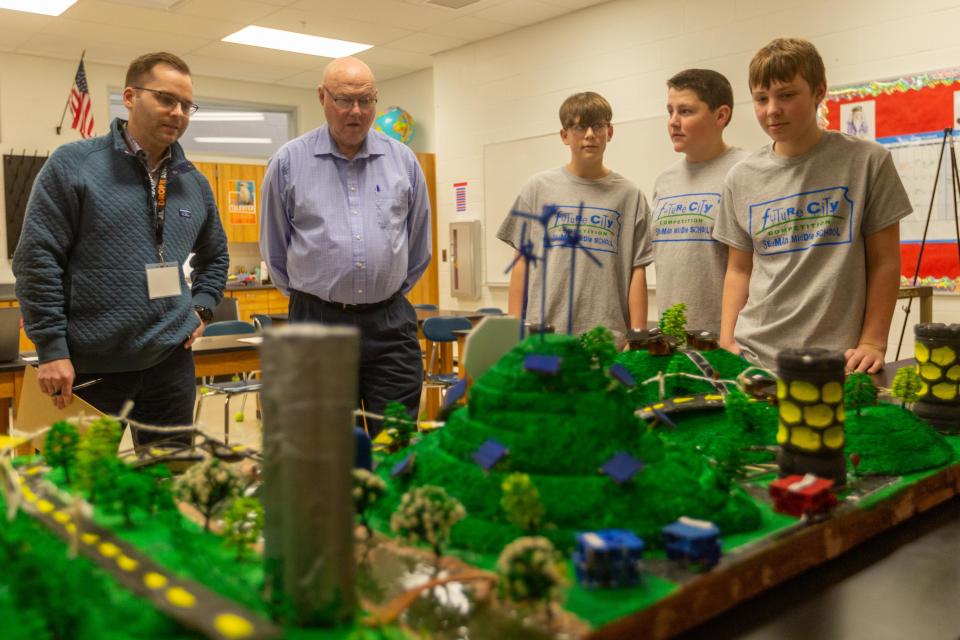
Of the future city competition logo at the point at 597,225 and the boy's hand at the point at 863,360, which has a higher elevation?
the future city competition logo at the point at 597,225

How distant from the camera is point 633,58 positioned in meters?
6.07

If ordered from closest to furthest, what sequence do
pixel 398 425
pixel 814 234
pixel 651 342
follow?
pixel 398 425 < pixel 651 342 < pixel 814 234

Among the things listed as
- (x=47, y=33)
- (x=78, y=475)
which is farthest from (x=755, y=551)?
(x=47, y=33)

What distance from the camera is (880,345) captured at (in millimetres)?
1804

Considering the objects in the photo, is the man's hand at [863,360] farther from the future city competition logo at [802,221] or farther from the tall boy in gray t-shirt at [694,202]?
the tall boy in gray t-shirt at [694,202]

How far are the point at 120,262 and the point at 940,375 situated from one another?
1.97 m

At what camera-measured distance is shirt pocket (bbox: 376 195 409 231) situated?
241cm

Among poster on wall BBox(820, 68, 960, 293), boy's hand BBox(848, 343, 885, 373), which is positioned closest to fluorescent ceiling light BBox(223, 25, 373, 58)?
poster on wall BBox(820, 68, 960, 293)

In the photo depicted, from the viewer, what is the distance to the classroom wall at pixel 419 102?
856 centimetres

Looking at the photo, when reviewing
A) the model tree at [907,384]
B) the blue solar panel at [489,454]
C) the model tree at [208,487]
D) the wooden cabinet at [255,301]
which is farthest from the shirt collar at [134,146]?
the wooden cabinet at [255,301]

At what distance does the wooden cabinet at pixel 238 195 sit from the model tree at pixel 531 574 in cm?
802

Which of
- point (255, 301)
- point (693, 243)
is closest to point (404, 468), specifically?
point (693, 243)

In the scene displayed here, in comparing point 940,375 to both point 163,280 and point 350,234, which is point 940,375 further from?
point 163,280

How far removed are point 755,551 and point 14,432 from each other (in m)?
1.16
